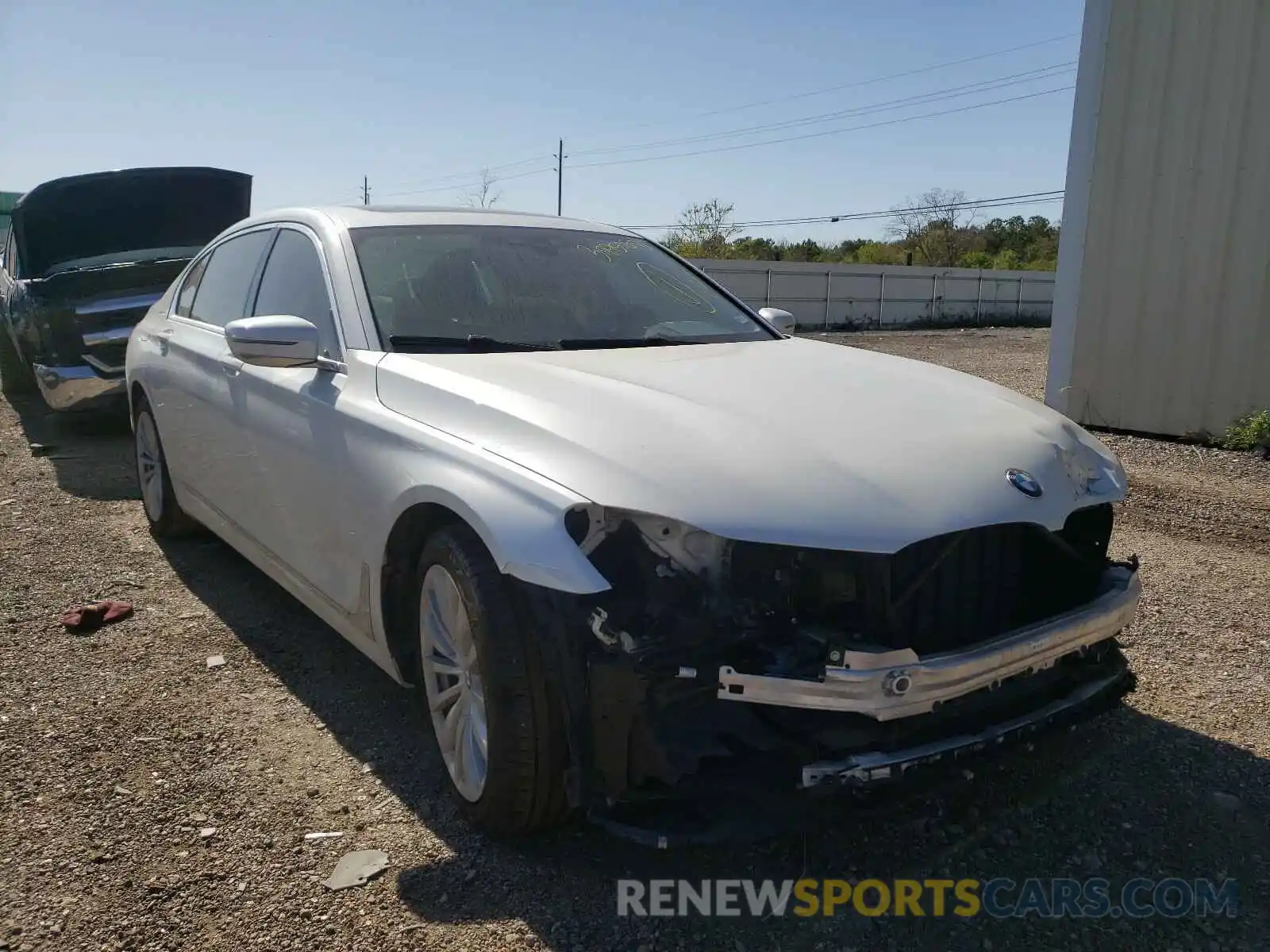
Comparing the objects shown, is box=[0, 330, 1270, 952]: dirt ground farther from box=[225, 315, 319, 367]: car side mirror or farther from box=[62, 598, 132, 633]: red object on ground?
box=[225, 315, 319, 367]: car side mirror

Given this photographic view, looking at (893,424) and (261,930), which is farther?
(893,424)

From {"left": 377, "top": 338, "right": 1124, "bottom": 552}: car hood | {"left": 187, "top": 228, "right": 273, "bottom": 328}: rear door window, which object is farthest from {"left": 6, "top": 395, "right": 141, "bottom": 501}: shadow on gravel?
{"left": 377, "top": 338, "right": 1124, "bottom": 552}: car hood

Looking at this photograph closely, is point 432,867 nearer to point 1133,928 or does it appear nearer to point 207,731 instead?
point 207,731

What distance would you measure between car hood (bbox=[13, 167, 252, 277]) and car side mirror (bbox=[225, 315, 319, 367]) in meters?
6.08

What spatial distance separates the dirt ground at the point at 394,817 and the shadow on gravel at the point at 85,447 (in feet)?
7.66

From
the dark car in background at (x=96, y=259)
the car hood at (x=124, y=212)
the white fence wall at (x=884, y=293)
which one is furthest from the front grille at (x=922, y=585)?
the white fence wall at (x=884, y=293)

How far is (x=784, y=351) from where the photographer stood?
3.56 metres

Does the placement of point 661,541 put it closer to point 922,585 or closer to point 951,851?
point 922,585

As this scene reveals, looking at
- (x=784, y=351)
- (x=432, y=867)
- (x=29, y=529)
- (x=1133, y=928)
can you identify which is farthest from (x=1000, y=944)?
(x=29, y=529)

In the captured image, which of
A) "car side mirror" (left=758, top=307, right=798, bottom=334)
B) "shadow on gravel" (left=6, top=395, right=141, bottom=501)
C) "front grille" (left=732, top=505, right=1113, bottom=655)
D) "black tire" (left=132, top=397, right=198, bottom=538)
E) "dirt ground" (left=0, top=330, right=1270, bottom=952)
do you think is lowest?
"dirt ground" (left=0, top=330, right=1270, bottom=952)

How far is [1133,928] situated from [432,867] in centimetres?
170

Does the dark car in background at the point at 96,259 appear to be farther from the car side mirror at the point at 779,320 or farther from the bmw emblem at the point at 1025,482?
the bmw emblem at the point at 1025,482

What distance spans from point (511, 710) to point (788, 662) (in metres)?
0.66

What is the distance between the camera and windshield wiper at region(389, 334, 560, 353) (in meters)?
3.21
